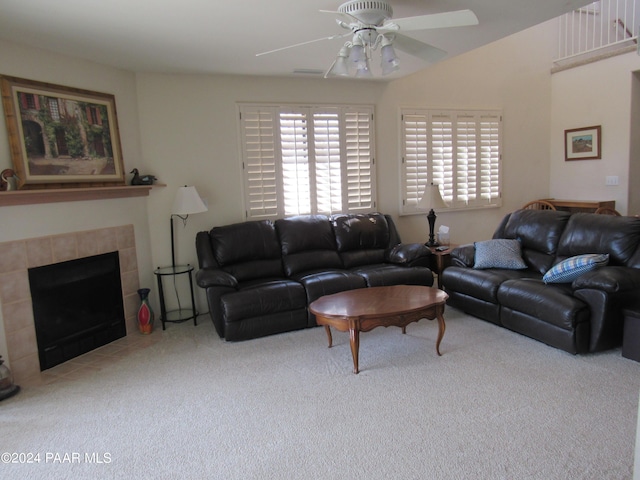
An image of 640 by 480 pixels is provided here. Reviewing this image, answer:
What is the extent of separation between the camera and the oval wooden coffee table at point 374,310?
3.10 meters

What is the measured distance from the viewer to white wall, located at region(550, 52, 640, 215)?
17.1ft

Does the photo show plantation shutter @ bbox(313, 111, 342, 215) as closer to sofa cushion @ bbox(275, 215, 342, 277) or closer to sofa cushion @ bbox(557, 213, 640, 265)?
sofa cushion @ bbox(275, 215, 342, 277)

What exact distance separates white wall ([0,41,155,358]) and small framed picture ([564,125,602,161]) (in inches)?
210

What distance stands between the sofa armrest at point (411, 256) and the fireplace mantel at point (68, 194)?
8.50 feet

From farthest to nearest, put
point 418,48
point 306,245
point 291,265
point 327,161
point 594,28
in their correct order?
1. point 594,28
2. point 327,161
3. point 306,245
4. point 291,265
5. point 418,48

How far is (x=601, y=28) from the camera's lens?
5602 mm

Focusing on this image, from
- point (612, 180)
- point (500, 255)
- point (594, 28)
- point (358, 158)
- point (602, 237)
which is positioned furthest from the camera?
point (594, 28)

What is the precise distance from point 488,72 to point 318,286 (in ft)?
12.5

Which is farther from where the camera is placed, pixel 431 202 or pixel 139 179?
pixel 431 202

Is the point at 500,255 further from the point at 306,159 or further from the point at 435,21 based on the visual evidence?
the point at 435,21

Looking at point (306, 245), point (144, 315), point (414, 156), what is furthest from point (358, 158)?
point (144, 315)

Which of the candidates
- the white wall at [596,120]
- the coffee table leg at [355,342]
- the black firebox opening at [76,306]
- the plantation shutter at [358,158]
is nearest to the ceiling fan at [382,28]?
the coffee table leg at [355,342]

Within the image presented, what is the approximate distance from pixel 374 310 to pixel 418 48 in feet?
5.86

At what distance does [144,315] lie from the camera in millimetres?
4219
